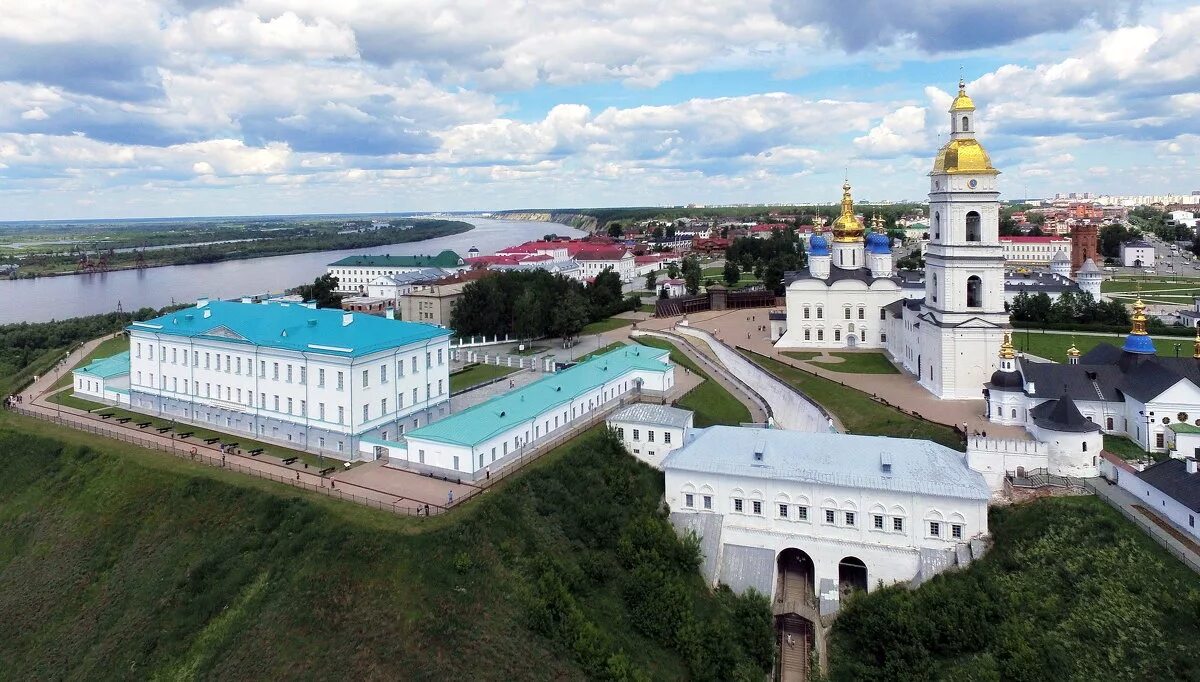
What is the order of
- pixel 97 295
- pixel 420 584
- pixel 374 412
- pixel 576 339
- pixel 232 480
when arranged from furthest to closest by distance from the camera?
pixel 97 295
pixel 576 339
pixel 374 412
pixel 232 480
pixel 420 584

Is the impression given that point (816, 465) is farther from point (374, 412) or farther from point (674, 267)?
point (674, 267)

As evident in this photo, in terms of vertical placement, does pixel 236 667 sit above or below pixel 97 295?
below

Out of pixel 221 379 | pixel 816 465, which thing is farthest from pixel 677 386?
pixel 221 379

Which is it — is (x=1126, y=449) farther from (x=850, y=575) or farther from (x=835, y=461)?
(x=850, y=575)

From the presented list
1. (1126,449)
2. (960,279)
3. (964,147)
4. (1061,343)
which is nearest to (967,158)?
(964,147)

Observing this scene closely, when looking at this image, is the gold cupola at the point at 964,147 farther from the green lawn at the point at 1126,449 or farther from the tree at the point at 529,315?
the tree at the point at 529,315

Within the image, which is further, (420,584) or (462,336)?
(462,336)

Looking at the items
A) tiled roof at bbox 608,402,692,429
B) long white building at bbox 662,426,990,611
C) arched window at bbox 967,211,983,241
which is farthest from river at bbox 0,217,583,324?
arched window at bbox 967,211,983,241
